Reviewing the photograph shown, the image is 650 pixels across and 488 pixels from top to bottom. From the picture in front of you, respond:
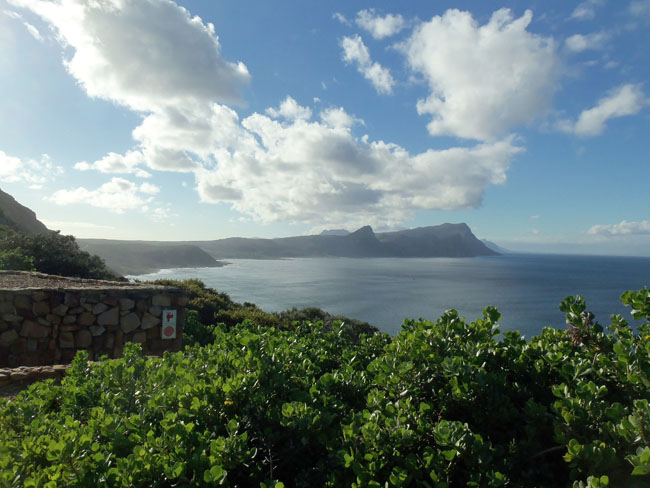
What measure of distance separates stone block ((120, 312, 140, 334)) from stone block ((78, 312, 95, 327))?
446 millimetres

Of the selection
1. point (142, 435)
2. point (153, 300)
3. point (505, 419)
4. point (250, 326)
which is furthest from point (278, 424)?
point (153, 300)

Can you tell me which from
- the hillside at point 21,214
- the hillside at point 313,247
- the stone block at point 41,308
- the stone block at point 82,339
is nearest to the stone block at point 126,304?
the stone block at point 82,339

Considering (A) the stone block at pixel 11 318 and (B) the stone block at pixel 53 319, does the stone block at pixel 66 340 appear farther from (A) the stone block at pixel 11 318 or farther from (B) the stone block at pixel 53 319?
(A) the stone block at pixel 11 318

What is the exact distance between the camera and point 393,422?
1583mm

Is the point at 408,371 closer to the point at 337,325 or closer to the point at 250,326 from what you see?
the point at 337,325

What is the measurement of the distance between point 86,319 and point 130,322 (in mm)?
664

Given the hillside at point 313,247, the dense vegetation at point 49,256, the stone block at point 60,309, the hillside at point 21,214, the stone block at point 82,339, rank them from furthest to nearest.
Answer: the hillside at point 313,247, the hillside at point 21,214, the dense vegetation at point 49,256, the stone block at point 82,339, the stone block at point 60,309

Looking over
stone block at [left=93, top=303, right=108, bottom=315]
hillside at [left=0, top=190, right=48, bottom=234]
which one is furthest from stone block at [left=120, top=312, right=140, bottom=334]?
hillside at [left=0, top=190, right=48, bottom=234]

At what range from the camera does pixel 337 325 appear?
10.4 ft

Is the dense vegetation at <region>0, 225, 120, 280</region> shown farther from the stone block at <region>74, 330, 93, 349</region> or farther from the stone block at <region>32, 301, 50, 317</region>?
the stone block at <region>74, 330, 93, 349</region>

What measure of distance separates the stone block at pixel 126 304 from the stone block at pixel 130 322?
12 centimetres

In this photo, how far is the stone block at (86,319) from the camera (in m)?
6.16

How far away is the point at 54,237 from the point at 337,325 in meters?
13.5

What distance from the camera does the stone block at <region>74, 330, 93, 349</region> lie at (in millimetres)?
6105
